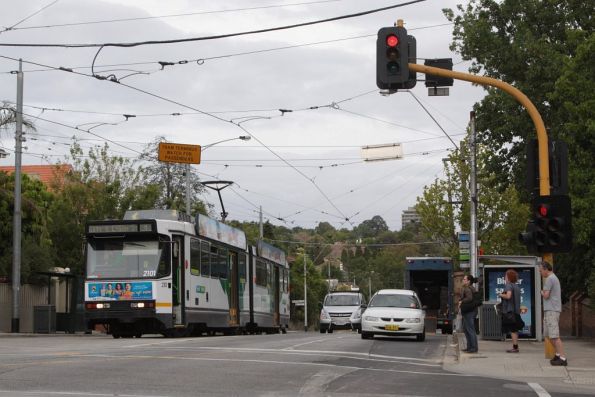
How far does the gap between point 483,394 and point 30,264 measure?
30.2 m

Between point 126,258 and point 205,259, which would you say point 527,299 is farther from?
point 126,258

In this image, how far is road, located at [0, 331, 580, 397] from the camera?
39.6 feet

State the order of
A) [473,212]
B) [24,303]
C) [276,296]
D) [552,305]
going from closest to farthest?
1. [552,305]
2. [473,212]
3. [24,303]
4. [276,296]

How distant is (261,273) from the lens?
123 feet

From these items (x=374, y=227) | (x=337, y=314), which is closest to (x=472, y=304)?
(x=337, y=314)

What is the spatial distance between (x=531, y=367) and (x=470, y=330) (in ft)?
11.5

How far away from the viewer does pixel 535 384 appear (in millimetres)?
14133

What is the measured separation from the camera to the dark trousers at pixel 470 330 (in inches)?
798

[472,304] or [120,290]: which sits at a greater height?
[120,290]

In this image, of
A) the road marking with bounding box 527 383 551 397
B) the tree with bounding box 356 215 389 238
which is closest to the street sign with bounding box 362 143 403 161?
the road marking with bounding box 527 383 551 397

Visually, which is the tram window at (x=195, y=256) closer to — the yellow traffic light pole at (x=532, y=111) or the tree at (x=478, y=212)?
the yellow traffic light pole at (x=532, y=111)

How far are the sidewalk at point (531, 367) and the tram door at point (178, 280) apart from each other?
7723 mm

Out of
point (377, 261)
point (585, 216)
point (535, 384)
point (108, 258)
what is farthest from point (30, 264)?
point (377, 261)

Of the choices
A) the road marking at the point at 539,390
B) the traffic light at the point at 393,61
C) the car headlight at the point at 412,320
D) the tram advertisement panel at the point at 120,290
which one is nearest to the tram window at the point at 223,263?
the tram advertisement panel at the point at 120,290
